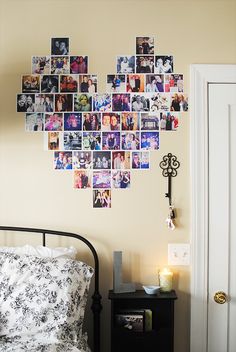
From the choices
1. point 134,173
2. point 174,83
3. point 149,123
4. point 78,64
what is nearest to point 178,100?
point 174,83

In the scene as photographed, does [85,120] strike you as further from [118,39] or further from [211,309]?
[211,309]

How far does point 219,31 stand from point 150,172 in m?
0.93

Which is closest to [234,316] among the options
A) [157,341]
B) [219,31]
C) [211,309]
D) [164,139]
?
[211,309]

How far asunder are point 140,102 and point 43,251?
1029mm

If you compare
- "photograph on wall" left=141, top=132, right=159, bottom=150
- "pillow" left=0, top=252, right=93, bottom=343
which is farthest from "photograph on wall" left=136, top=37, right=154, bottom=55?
"pillow" left=0, top=252, right=93, bottom=343

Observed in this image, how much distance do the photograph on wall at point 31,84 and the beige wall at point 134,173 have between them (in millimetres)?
55

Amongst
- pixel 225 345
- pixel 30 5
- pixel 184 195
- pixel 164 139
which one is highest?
pixel 30 5

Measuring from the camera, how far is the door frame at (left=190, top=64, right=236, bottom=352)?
219 centimetres

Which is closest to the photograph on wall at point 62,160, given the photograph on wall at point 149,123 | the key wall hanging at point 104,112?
the key wall hanging at point 104,112

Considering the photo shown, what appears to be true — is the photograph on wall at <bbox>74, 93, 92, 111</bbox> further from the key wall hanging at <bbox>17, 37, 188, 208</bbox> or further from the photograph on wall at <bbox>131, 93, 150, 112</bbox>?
the photograph on wall at <bbox>131, 93, 150, 112</bbox>

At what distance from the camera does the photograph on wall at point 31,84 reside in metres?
2.26

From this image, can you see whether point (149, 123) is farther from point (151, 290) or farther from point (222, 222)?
point (151, 290)

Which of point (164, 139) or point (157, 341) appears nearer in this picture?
point (157, 341)

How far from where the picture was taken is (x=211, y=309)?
2.21 metres
